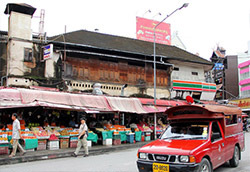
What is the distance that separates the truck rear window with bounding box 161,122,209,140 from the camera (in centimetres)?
644

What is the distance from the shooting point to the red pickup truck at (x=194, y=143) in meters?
5.39

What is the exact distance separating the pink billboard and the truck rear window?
1055 inches

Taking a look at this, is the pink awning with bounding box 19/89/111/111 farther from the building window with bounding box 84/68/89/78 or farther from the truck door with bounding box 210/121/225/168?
the truck door with bounding box 210/121/225/168

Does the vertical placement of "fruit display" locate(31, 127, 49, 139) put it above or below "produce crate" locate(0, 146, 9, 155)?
above

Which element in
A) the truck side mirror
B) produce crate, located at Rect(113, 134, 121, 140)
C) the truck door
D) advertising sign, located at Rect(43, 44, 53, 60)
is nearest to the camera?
the truck door

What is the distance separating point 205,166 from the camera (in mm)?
5699

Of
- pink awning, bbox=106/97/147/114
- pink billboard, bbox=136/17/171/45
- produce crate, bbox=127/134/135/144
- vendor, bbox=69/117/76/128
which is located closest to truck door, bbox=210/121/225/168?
pink awning, bbox=106/97/147/114

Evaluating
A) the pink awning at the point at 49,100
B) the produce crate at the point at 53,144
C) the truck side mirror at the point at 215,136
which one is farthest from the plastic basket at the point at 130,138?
the truck side mirror at the point at 215,136

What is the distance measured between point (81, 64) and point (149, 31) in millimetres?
17581

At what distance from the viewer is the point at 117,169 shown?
310 inches

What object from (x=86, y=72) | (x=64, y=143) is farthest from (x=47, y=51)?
(x=64, y=143)

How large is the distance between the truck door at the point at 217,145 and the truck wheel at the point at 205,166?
0.28 metres

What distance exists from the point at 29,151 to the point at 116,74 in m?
10.3

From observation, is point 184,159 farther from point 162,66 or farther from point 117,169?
point 162,66
